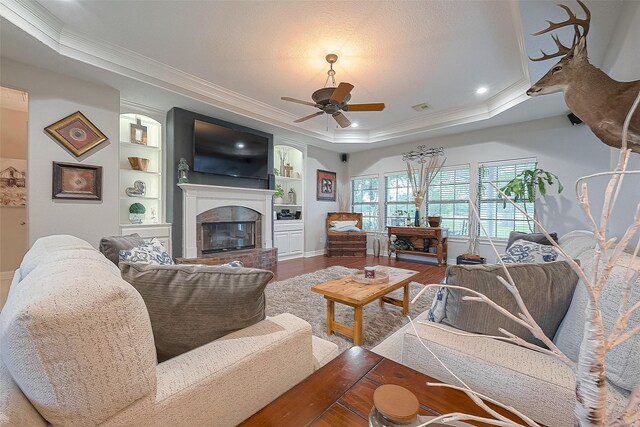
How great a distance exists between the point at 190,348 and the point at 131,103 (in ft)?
13.2

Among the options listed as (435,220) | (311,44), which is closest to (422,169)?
(435,220)

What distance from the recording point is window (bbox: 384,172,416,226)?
5762 mm

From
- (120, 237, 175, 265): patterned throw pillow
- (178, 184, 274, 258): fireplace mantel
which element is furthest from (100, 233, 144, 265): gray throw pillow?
(178, 184, 274, 258): fireplace mantel

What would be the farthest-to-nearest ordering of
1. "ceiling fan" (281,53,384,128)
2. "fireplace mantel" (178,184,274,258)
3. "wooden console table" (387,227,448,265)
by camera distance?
"wooden console table" (387,227,448,265) < "fireplace mantel" (178,184,274,258) < "ceiling fan" (281,53,384,128)

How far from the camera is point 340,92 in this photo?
8.55ft

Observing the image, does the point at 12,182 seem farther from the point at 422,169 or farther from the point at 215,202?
the point at 422,169

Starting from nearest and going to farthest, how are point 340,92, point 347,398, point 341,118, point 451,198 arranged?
point 347,398
point 340,92
point 341,118
point 451,198

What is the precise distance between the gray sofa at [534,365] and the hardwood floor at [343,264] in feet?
8.97

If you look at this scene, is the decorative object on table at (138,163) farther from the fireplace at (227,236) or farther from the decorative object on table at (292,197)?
the decorative object on table at (292,197)

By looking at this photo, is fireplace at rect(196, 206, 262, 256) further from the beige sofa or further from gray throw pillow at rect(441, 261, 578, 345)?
gray throw pillow at rect(441, 261, 578, 345)

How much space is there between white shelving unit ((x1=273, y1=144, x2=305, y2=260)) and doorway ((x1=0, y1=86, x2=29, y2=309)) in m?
3.79

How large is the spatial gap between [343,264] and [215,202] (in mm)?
2493

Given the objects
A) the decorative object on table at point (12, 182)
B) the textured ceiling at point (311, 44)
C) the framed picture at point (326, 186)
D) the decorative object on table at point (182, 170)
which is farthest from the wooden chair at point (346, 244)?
the decorative object on table at point (12, 182)

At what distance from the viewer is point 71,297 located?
543 mm
